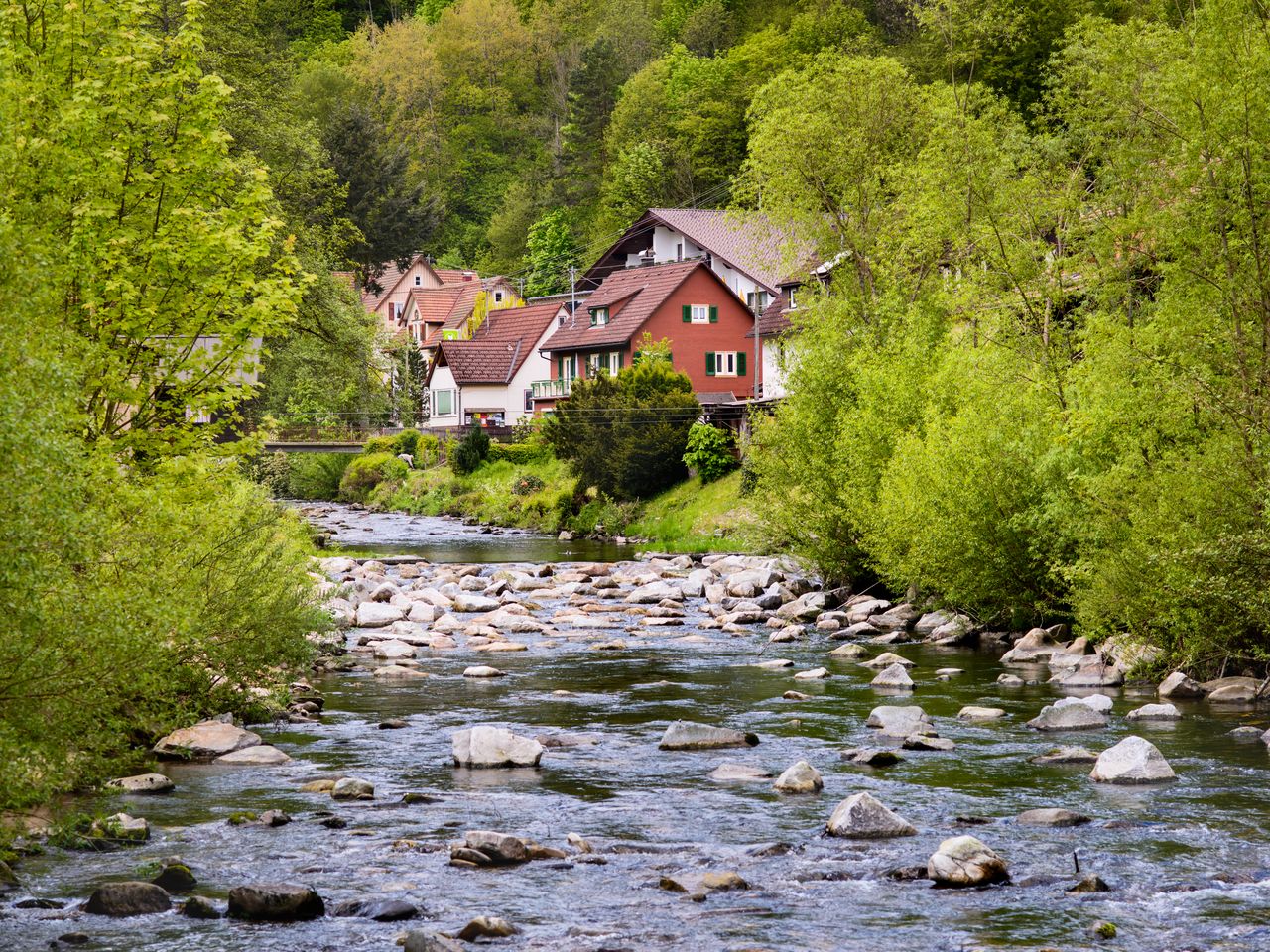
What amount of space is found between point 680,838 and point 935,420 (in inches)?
683

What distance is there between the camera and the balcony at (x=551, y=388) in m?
84.8

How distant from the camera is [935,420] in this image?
2898cm

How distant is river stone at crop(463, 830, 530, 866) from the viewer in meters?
12.7

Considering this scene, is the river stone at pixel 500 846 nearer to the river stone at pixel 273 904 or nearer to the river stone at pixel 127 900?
the river stone at pixel 273 904

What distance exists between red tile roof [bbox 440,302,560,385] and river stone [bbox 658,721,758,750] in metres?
76.0

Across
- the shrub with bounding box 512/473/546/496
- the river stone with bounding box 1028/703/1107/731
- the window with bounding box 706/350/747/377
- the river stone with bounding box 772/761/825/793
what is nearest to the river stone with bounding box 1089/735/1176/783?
the river stone with bounding box 1028/703/1107/731

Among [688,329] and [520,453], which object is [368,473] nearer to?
[520,453]

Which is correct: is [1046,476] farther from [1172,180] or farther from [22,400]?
[22,400]

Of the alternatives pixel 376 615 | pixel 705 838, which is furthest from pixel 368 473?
pixel 705 838

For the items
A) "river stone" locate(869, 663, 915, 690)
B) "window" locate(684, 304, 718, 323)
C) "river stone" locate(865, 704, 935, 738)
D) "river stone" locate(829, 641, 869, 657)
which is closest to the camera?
"river stone" locate(865, 704, 935, 738)

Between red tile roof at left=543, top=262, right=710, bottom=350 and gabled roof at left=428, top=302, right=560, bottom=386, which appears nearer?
red tile roof at left=543, top=262, right=710, bottom=350

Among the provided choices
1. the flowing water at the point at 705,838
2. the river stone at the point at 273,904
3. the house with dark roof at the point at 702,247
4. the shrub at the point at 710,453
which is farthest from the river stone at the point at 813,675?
the house with dark roof at the point at 702,247

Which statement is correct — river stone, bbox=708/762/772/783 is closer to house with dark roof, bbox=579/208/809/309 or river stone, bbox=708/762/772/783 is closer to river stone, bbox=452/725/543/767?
river stone, bbox=452/725/543/767

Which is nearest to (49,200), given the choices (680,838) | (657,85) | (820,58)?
(680,838)
